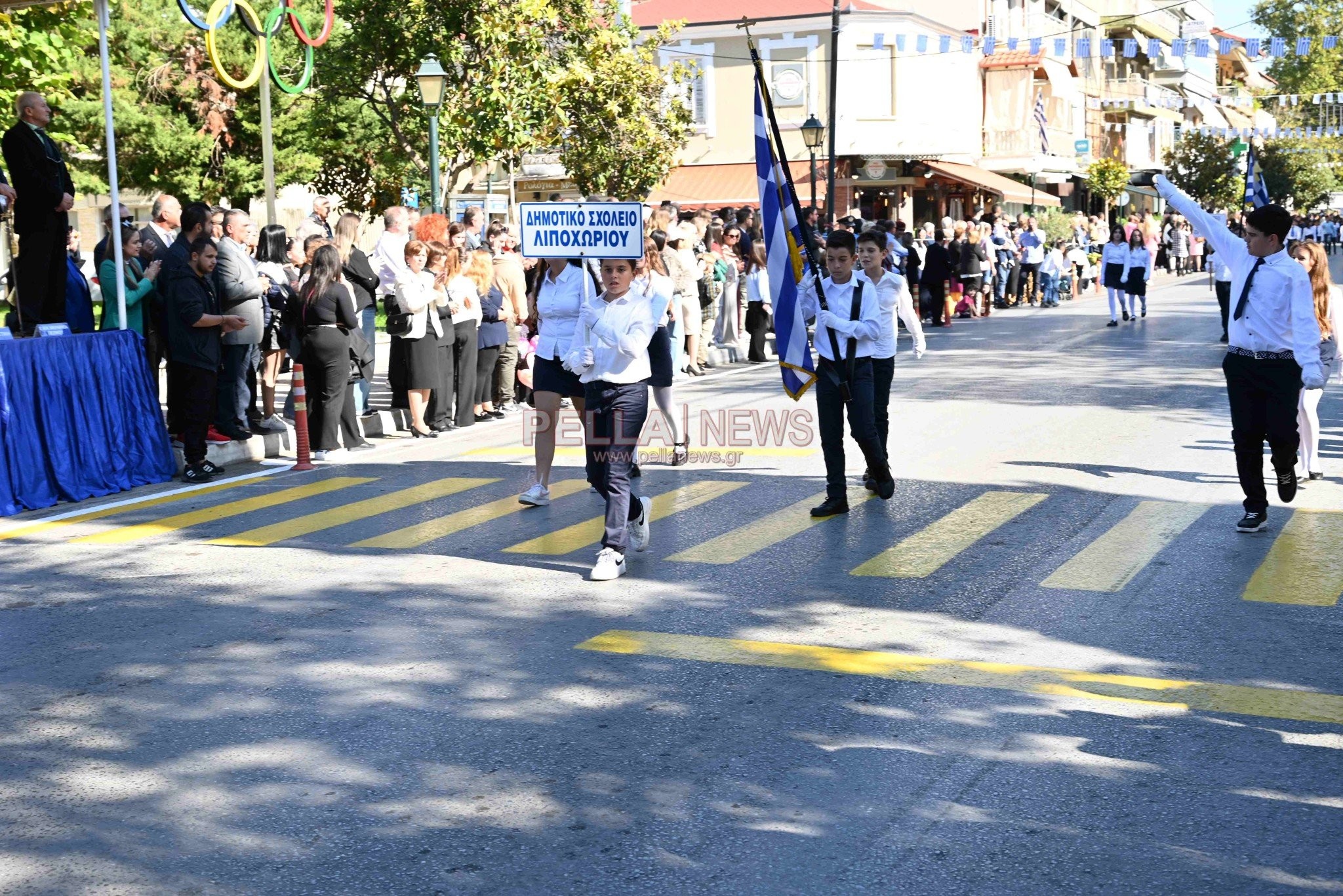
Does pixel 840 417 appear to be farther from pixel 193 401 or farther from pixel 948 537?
pixel 193 401

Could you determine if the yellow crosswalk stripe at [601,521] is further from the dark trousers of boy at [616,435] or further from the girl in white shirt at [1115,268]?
the girl in white shirt at [1115,268]

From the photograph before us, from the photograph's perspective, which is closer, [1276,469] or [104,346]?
[1276,469]

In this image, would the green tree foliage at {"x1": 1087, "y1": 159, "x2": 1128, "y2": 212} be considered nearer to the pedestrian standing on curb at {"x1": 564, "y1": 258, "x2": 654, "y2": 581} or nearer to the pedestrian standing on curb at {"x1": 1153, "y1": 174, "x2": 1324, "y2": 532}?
the pedestrian standing on curb at {"x1": 1153, "y1": 174, "x2": 1324, "y2": 532}

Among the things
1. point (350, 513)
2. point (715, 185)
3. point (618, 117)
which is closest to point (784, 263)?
point (350, 513)

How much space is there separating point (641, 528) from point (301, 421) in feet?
15.1

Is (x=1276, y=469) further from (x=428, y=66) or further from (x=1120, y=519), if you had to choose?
(x=428, y=66)

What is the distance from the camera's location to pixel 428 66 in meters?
20.3

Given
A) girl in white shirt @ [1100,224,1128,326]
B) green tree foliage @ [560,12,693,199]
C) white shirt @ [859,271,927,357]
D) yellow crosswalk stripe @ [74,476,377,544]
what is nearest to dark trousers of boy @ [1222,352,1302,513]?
white shirt @ [859,271,927,357]

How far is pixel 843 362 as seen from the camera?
33.4 feet

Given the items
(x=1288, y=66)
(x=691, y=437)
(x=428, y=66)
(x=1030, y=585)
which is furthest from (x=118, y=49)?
(x=1288, y=66)

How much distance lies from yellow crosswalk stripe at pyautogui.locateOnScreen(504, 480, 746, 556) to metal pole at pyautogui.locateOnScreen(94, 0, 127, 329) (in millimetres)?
4397

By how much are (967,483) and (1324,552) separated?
288cm

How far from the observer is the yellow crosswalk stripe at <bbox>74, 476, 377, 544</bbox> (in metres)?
9.84

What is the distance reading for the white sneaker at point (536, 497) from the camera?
1056 centimetres
